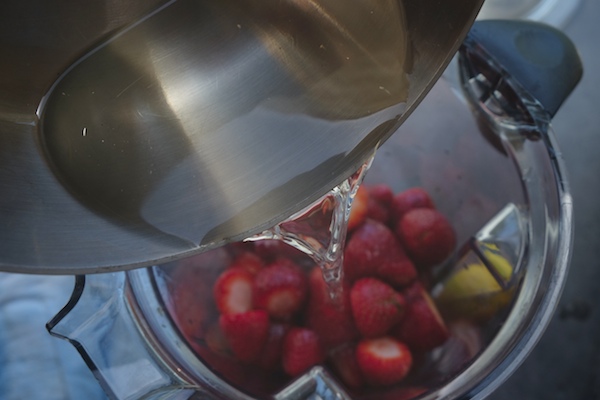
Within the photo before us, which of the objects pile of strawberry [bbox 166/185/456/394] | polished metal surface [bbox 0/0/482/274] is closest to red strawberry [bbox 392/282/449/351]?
pile of strawberry [bbox 166/185/456/394]

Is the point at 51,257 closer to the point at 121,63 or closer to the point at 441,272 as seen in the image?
the point at 121,63

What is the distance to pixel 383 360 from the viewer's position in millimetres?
595

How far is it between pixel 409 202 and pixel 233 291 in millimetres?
197

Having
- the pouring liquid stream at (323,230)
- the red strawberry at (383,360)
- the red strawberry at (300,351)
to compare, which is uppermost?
the pouring liquid stream at (323,230)

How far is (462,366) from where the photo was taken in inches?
22.5

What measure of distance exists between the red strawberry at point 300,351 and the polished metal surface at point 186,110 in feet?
0.78

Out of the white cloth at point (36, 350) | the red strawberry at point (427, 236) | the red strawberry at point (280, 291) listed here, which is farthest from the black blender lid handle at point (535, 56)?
the white cloth at point (36, 350)

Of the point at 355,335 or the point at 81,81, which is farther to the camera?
the point at 355,335

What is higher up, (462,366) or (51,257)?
(51,257)

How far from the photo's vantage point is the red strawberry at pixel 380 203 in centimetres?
66

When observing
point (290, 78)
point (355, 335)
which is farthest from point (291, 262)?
point (290, 78)

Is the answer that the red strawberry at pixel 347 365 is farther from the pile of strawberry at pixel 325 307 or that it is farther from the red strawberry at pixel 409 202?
the red strawberry at pixel 409 202

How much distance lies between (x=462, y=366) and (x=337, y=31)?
1.02ft

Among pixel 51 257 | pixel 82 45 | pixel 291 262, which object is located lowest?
pixel 291 262
